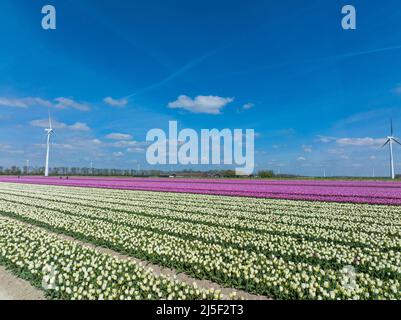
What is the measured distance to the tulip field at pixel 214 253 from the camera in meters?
5.72

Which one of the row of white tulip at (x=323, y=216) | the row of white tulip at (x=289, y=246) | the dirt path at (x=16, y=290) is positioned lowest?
the dirt path at (x=16, y=290)

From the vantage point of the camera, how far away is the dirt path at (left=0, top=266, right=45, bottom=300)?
577cm

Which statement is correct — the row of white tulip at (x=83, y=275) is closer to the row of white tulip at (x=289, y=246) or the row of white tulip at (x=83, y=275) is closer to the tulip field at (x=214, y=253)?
the tulip field at (x=214, y=253)

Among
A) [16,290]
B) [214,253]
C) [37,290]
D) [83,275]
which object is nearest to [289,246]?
[214,253]

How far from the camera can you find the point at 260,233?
10.5 m

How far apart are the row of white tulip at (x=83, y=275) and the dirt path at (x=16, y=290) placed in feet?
0.49

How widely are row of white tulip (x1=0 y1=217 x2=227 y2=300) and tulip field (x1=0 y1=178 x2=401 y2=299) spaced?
0.03 meters

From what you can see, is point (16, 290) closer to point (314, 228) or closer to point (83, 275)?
point (83, 275)

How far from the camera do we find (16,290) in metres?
6.12

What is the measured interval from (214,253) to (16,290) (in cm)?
515

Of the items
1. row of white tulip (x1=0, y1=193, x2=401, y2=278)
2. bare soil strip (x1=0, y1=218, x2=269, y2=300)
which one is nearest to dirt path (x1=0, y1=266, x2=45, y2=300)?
bare soil strip (x1=0, y1=218, x2=269, y2=300)

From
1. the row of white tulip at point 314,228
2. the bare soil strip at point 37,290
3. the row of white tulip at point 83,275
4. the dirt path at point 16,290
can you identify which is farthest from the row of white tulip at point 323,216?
the dirt path at point 16,290

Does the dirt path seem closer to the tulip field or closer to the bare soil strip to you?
the bare soil strip
